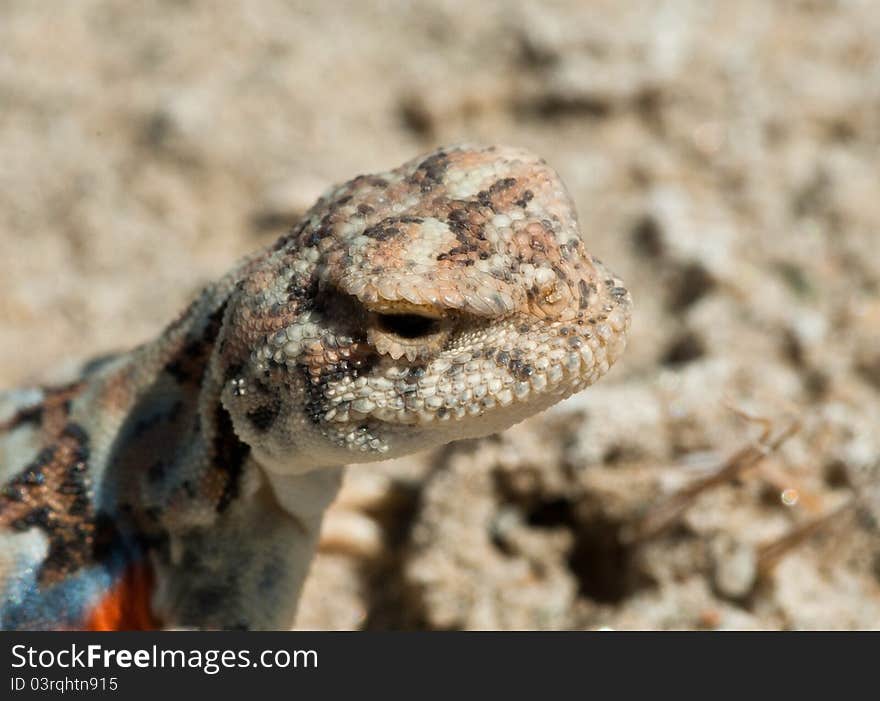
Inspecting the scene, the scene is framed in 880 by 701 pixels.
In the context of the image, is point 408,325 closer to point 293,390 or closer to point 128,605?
point 293,390

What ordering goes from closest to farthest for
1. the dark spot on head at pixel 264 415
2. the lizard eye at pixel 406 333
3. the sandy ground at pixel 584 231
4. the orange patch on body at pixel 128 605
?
the lizard eye at pixel 406 333, the dark spot on head at pixel 264 415, the orange patch on body at pixel 128 605, the sandy ground at pixel 584 231

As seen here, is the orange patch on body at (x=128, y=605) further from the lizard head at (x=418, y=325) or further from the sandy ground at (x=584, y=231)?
the sandy ground at (x=584, y=231)

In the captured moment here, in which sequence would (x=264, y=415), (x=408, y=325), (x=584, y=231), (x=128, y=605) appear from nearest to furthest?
(x=408, y=325) → (x=264, y=415) → (x=128, y=605) → (x=584, y=231)

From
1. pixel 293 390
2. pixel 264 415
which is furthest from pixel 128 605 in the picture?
pixel 293 390

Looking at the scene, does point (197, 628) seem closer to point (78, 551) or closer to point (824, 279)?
point (78, 551)

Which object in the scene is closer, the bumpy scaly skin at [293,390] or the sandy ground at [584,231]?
the bumpy scaly skin at [293,390]

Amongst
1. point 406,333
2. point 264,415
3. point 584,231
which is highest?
point 406,333

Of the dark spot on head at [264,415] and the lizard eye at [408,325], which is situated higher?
the lizard eye at [408,325]

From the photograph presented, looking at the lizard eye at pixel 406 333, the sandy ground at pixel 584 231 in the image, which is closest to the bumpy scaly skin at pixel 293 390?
the lizard eye at pixel 406 333
